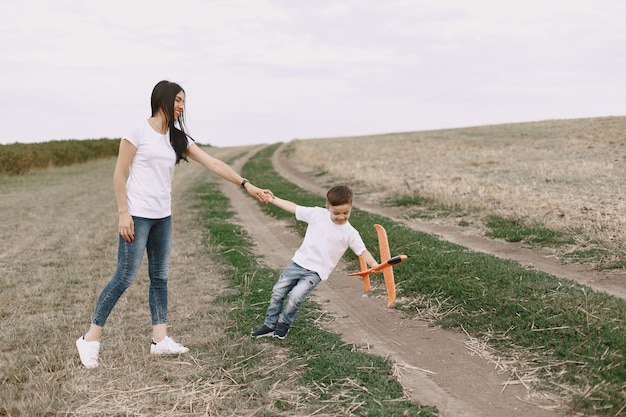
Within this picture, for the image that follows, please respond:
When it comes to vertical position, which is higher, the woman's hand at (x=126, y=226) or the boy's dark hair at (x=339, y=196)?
the boy's dark hair at (x=339, y=196)

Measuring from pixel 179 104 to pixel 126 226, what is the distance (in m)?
1.20

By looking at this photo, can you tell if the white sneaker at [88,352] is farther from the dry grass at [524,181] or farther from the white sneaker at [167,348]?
the dry grass at [524,181]

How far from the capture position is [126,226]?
4977 millimetres

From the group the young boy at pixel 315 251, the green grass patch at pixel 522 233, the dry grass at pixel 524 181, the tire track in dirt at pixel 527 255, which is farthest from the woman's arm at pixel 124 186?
the green grass patch at pixel 522 233

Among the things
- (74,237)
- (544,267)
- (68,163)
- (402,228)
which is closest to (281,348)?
(544,267)

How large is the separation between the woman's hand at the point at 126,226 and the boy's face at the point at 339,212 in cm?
184

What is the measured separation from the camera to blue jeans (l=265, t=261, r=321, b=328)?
5668 mm

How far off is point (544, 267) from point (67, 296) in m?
7.05

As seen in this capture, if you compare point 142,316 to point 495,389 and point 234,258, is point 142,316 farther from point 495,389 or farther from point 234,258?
point 495,389

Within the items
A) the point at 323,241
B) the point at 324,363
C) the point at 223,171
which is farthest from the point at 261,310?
the point at 223,171

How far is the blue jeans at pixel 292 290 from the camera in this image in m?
5.67

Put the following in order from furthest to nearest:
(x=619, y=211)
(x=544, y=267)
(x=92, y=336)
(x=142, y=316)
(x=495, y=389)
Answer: (x=619, y=211), (x=544, y=267), (x=142, y=316), (x=92, y=336), (x=495, y=389)

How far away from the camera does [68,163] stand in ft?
119

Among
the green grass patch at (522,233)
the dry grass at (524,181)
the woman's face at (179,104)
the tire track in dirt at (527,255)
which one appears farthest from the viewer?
the dry grass at (524,181)
